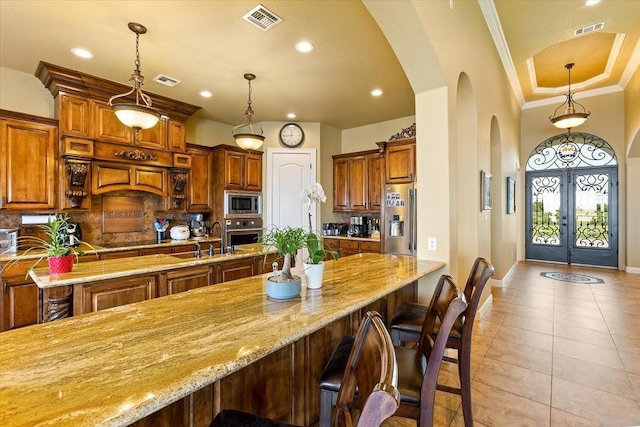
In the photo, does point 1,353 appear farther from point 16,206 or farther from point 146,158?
point 146,158

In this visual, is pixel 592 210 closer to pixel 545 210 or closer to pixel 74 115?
pixel 545 210

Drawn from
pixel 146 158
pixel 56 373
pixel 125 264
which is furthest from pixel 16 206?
pixel 56 373

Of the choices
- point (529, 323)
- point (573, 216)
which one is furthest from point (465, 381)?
point (573, 216)

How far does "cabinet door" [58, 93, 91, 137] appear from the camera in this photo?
371 cm

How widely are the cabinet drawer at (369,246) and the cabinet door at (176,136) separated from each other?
3.36 meters

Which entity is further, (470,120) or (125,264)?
(470,120)

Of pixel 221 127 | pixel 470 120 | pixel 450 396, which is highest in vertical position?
pixel 221 127

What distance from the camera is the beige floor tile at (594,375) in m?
2.22

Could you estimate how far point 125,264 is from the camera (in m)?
2.64

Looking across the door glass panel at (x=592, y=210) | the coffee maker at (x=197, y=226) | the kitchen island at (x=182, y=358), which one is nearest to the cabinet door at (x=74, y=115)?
the coffee maker at (x=197, y=226)

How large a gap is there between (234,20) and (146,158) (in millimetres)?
2508

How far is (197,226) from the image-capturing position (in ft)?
17.5

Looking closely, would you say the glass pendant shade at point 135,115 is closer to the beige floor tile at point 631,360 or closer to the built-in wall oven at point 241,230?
the built-in wall oven at point 241,230

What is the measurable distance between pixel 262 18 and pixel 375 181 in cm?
346
